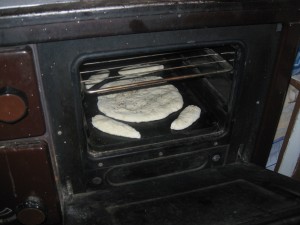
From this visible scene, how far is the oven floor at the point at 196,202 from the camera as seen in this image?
79 cm

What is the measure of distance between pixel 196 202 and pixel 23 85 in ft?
1.74

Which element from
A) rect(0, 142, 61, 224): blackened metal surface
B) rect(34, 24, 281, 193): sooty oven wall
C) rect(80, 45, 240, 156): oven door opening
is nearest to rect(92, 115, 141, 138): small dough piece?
rect(80, 45, 240, 156): oven door opening

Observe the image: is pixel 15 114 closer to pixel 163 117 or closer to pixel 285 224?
pixel 163 117

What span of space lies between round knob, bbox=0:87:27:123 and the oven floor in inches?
12.0

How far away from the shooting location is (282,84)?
916mm

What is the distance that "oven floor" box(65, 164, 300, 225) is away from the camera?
790 millimetres

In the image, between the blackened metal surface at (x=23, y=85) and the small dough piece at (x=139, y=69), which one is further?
the small dough piece at (x=139, y=69)

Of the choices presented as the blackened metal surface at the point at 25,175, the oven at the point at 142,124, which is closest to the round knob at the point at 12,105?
the oven at the point at 142,124

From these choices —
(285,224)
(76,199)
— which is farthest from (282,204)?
(76,199)

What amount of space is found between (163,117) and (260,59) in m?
0.40

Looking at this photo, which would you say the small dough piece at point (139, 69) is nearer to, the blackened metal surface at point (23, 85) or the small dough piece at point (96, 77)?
the small dough piece at point (96, 77)

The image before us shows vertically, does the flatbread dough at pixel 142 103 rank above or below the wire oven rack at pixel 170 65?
below

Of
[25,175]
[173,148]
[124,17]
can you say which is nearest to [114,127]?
[173,148]

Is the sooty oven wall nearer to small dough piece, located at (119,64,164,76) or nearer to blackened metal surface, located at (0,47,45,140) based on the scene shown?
blackened metal surface, located at (0,47,45,140)
